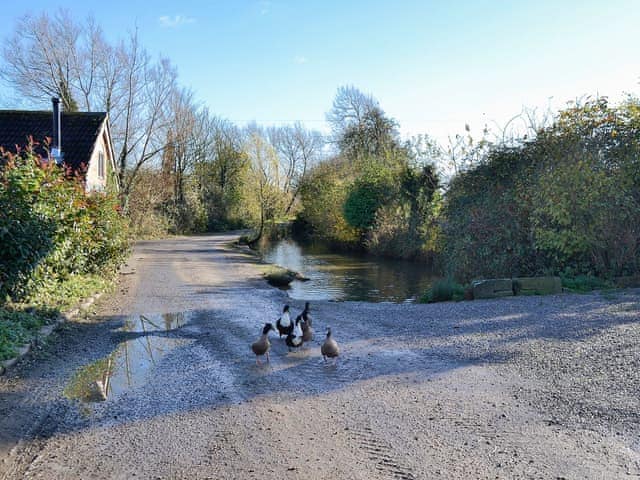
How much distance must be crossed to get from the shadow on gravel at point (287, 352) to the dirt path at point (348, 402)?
0.03 metres

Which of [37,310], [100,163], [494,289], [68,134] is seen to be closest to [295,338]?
[37,310]

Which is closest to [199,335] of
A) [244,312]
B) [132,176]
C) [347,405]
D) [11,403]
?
[244,312]

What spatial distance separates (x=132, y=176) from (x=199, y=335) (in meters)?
31.4

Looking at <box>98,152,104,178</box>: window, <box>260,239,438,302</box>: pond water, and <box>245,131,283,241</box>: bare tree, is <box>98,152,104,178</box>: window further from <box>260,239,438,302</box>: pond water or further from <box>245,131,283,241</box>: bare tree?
<box>245,131,283,241</box>: bare tree

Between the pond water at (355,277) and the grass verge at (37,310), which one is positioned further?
the pond water at (355,277)

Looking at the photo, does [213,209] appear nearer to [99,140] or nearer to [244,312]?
[99,140]

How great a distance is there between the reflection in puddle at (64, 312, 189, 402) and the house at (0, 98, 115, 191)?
16.5 metres

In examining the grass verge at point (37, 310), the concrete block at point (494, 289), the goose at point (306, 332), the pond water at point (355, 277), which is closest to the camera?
the grass verge at point (37, 310)

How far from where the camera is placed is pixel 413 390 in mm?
6078

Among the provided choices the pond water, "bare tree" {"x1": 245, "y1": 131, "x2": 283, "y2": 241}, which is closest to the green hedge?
the pond water

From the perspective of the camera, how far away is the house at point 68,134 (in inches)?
997

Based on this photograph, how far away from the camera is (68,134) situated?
2717cm

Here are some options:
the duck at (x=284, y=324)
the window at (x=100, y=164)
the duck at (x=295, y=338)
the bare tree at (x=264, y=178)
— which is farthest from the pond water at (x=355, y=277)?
the window at (x=100, y=164)

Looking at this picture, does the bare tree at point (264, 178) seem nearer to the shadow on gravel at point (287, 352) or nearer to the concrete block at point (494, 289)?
the concrete block at point (494, 289)
